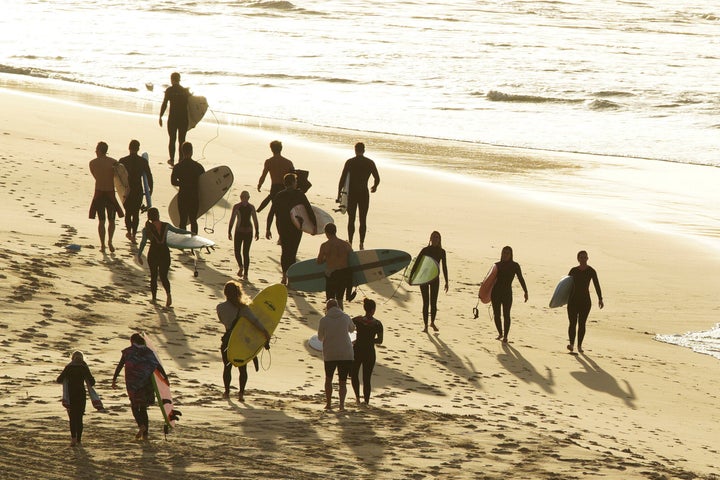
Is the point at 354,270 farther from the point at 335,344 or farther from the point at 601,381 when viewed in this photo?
the point at 601,381

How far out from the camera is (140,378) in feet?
27.1

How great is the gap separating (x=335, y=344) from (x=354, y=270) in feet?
9.07

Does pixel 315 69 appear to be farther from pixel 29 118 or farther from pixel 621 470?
pixel 621 470

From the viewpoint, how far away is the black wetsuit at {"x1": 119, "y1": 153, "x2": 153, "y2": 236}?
13781 mm

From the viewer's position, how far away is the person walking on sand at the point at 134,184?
1378 centimetres

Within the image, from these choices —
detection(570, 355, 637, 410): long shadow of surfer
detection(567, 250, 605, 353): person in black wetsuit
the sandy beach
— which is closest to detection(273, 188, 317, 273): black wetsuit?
the sandy beach

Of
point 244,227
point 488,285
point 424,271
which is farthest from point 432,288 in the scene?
point 244,227

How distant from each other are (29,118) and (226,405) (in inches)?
587

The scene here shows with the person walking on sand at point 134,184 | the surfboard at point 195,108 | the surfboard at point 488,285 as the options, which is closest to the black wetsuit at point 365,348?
the surfboard at point 488,285

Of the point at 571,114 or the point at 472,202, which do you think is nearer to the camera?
the point at 472,202

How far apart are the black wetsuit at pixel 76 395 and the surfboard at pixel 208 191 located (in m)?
6.48

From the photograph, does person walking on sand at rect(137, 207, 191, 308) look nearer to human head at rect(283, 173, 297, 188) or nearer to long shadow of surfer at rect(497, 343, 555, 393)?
human head at rect(283, 173, 297, 188)

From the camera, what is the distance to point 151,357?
8.38 metres

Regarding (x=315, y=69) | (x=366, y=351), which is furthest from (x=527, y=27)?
(x=366, y=351)
